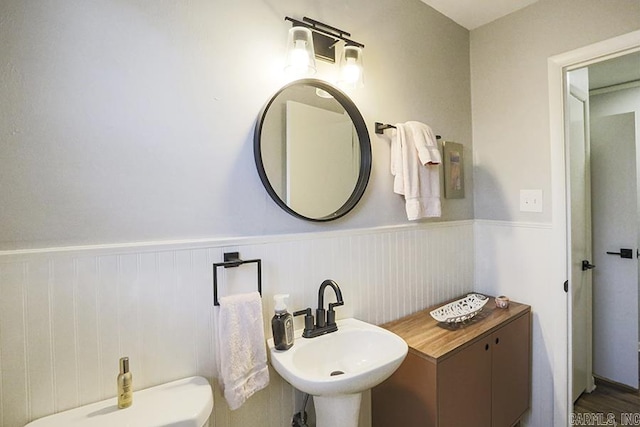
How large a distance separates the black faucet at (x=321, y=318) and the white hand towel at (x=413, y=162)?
1.97 ft

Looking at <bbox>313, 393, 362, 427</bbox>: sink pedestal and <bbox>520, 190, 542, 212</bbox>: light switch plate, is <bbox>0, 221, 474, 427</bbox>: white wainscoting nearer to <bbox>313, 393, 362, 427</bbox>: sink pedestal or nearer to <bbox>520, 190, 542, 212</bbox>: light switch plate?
<bbox>313, 393, 362, 427</bbox>: sink pedestal

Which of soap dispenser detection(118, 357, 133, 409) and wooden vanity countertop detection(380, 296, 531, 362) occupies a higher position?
soap dispenser detection(118, 357, 133, 409)

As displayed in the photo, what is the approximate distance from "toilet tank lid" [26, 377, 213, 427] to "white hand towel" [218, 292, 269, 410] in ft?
0.29

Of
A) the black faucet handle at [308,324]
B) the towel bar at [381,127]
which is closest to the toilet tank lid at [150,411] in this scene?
the black faucet handle at [308,324]

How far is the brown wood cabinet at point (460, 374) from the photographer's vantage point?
1.26 meters

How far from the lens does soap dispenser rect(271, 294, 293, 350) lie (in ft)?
3.78

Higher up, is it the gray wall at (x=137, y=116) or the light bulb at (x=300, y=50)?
the light bulb at (x=300, y=50)

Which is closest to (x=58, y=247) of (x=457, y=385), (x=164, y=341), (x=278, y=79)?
(x=164, y=341)

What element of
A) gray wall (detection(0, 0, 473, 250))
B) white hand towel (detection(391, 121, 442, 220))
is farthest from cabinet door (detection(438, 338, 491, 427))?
gray wall (detection(0, 0, 473, 250))

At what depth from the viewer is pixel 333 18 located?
1438 millimetres

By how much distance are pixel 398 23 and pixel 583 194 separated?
65.5 inches

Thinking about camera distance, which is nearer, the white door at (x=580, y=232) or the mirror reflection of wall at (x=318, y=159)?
the mirror reflection of wall at (x=318, y=159)

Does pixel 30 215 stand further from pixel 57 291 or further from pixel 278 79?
pixel 278 79

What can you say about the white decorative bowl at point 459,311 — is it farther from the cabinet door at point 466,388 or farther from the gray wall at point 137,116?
the gray wall at point 137,116
